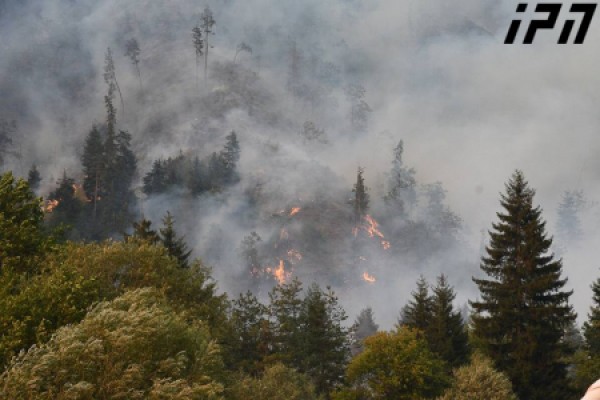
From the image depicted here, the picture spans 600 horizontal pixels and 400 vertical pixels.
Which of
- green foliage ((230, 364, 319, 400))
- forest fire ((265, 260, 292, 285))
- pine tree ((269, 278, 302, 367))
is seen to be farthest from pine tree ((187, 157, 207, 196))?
green foliage ((230, 364, 319, 400))

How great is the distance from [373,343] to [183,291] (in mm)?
15979

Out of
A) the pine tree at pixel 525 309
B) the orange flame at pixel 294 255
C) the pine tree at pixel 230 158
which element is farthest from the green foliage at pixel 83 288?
the pine tree at pixel 230 158

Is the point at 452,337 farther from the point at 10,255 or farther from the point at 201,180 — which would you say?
the point at 201,180

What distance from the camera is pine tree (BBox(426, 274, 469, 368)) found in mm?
51781

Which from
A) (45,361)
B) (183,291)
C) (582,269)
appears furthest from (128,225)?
(582,269)

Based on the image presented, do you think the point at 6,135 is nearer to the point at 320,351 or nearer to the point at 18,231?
the point at 320,351

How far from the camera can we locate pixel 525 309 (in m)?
46.8

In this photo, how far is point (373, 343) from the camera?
4497cm

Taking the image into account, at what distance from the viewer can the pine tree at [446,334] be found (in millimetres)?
51781

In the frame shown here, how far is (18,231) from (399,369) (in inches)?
1147

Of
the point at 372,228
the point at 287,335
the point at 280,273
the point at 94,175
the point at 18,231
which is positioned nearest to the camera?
the point at 18,231

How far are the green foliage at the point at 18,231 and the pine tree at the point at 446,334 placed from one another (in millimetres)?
34970

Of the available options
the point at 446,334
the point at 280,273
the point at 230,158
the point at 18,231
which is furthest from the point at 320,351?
the point at 230,158

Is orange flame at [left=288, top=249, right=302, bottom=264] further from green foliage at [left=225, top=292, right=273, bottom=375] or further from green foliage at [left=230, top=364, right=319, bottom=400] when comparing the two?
green foliage at [left=230, top=364, right=319, bottom=400]
